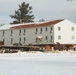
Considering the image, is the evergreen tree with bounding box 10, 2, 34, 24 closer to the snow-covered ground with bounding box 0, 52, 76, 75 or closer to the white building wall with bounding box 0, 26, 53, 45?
the white building wall with bounding box 0, 26, 53, 45

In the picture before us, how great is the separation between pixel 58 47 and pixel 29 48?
9590 millimetres

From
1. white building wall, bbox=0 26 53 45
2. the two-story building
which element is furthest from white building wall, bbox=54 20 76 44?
white building wall, bbox=0 26 53 45

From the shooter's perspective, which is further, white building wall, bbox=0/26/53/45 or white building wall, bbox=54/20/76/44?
white building wall, bbox=0/26/53/45

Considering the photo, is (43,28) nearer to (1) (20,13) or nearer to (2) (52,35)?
(2) (52,35)

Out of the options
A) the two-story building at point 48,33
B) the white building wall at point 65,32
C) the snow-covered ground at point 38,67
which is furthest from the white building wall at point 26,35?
the snow-covered ground at point 38,67

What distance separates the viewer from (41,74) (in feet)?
56.3

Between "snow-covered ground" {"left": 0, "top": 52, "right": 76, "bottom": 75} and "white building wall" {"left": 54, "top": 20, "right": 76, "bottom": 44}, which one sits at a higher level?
"white building wall" {"left": 54, "top": 20, "right": 76, "bottom": 44}

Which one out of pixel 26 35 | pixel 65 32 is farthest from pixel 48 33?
pixel 26 35

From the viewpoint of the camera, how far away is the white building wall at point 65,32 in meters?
78.0

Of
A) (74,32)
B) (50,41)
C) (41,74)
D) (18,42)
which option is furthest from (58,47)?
(41,74)

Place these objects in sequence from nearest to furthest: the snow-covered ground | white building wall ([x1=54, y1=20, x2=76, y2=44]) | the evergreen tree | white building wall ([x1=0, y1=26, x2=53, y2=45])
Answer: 1. the snow-covered ground
2. white building wall ([x1=54, y1=20, x2=76, y2=44])
3. white building wall ([x1=0, y1=26, x2=53, y2=45])
4. the evergreen tree

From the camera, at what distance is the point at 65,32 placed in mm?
79250

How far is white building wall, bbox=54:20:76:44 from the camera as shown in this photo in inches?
3070

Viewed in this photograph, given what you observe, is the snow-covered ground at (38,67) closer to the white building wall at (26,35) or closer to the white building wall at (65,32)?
the white building wall at (65,32)
